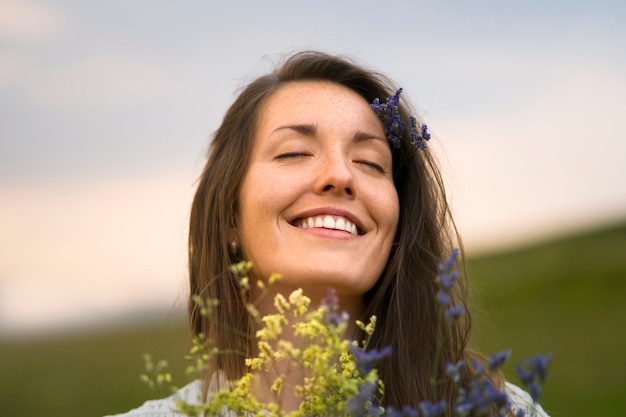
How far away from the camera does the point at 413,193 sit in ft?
14.9

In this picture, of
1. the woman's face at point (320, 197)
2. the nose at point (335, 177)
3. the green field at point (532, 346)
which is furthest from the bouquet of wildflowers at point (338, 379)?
the green field at point (532, 346)

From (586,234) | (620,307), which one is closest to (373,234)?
(620,307)

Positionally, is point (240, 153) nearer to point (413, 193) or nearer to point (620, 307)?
point (413, 193)

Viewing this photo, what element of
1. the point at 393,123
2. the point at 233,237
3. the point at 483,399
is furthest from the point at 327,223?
the point at 483,399

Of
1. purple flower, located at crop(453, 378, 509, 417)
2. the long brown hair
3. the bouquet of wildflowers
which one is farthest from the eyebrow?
purple flower, located at crop(453, 378, 509, 417)

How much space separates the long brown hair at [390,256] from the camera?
13.2ft

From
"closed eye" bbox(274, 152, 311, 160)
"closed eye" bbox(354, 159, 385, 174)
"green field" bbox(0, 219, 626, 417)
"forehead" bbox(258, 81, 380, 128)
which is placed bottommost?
"green field" bbox(0, 219, 626, 417)

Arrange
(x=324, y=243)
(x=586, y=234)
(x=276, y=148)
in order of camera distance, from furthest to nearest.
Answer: (x=586, y=234), (x=276, y=148), (x=324, y=243)

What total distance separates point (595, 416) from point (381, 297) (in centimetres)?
1107

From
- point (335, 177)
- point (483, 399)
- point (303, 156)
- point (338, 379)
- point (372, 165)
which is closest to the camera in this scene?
point (483, 399)

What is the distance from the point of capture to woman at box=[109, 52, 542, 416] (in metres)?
3.82

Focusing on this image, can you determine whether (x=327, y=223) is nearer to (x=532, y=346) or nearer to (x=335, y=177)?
(x=335, y=177)

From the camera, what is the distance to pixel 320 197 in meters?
3.85

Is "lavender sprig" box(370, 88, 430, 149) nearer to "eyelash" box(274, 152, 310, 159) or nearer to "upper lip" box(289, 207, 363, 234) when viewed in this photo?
"eyelash" box(274, 152, 310, 159)
